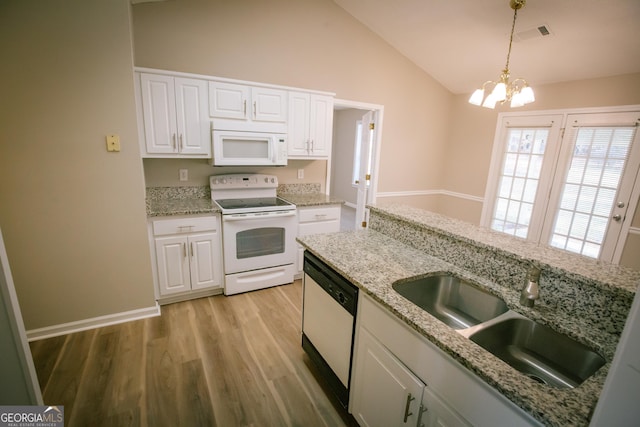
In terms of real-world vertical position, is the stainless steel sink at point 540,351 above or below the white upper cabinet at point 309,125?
below

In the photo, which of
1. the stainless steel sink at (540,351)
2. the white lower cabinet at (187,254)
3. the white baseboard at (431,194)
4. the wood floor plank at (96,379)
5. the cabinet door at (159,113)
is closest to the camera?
the stainless steel sink at (540,351)

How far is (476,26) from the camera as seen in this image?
3.00 metres

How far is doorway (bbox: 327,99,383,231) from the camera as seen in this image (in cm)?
421

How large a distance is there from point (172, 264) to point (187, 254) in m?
0.15

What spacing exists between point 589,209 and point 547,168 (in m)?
0.64

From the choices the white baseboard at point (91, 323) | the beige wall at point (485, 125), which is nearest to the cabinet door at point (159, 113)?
the white baseboard at point (91, 323)

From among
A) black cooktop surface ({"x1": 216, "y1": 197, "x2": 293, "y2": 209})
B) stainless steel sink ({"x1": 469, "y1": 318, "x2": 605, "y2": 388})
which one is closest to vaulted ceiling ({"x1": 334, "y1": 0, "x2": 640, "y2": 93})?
black cooktop surface ({"x1": 216, "y1": 197, "x2": 293, "y2": 209})

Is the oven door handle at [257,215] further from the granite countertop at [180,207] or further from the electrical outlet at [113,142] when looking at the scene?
the electrical outlet at [113,142]

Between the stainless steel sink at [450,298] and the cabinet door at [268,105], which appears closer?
the stainless steel sink at [450,298]

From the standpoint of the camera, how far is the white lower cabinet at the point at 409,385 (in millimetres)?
908

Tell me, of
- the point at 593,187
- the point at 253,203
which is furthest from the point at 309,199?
the point at 593,187

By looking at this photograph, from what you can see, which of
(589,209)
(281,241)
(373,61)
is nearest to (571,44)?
(589,209)

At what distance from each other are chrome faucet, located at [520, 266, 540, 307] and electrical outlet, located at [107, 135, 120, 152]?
2.65 m

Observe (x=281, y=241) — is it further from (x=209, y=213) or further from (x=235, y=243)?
(x=209, y=213)
